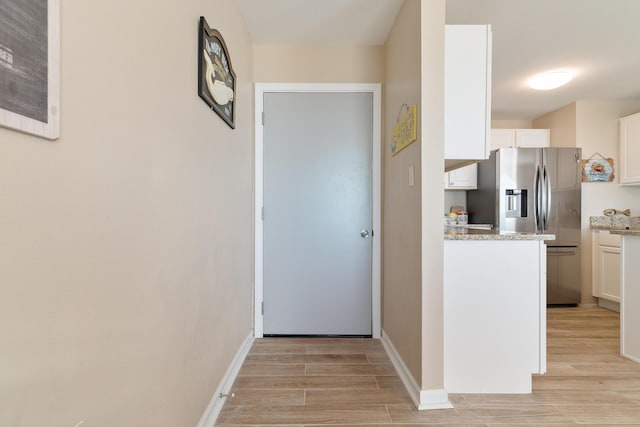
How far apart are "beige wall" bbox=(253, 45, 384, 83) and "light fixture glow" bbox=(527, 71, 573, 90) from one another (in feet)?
6.17

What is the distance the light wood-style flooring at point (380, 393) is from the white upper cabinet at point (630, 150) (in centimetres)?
238

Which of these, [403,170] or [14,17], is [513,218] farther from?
[14,17]

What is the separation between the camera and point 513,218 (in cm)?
368

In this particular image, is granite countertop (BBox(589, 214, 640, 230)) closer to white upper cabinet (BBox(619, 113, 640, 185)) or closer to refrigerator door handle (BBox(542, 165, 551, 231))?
A: white upper cabinet (BBox(619, 113, 640, 185))

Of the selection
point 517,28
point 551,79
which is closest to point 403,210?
point 517,28

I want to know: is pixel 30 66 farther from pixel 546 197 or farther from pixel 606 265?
pixel 606 265

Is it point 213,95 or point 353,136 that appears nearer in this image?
point 213,95

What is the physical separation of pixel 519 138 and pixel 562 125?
1.80ft

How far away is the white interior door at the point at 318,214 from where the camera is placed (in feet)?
8.68

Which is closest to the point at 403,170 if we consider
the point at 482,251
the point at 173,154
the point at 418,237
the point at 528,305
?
the point at 418,237

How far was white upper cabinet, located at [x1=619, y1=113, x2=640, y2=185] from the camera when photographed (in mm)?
3676

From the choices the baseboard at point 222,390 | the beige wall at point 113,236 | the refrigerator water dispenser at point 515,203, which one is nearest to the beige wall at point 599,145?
the refrigerator water dispenser at point 515,203

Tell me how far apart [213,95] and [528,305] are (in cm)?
214

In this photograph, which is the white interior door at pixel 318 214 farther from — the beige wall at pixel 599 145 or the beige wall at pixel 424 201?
the beige wall at pixel 599 145
